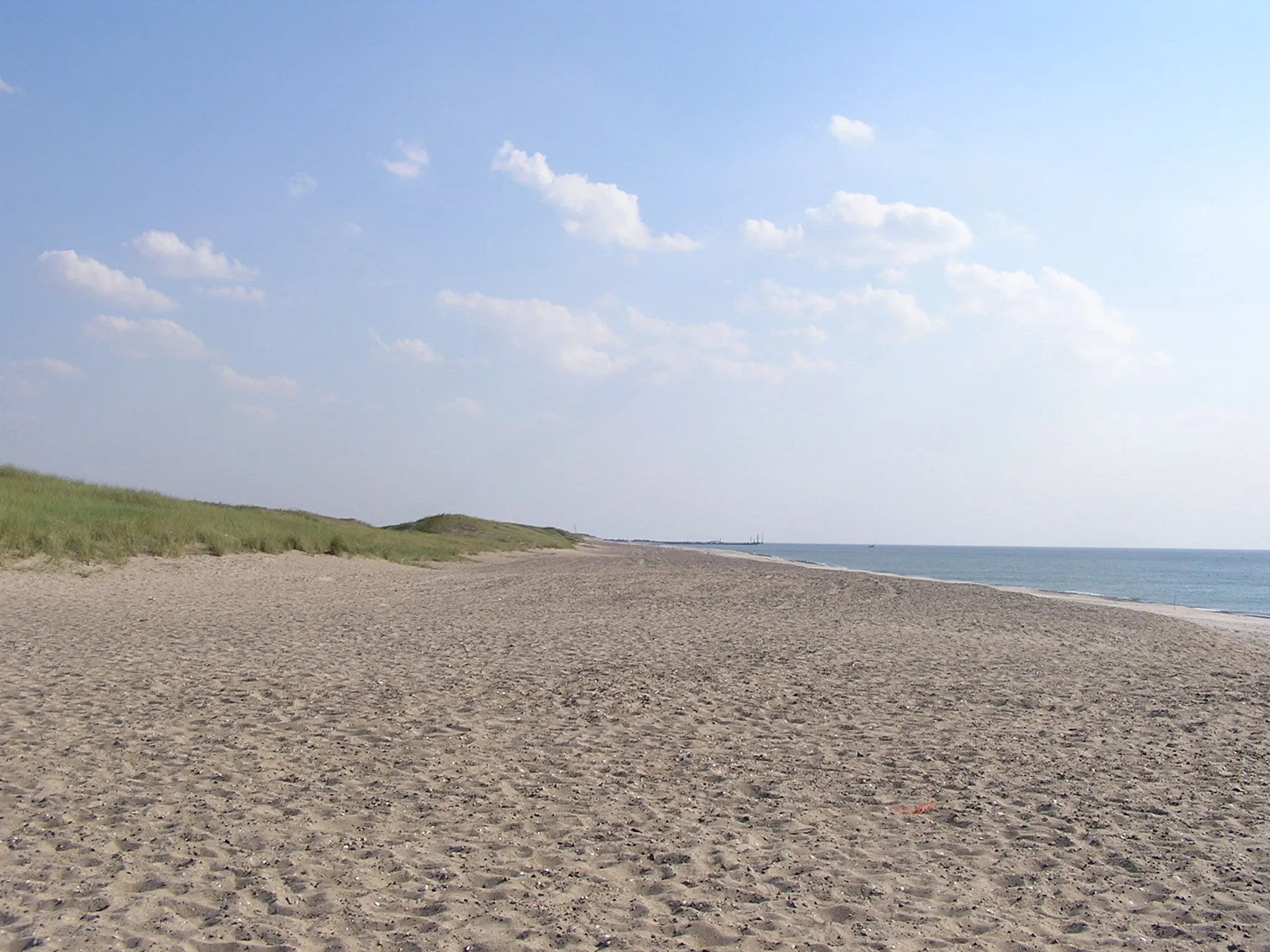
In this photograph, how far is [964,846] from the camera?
18.6 ft

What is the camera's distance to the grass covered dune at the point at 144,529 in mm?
21109

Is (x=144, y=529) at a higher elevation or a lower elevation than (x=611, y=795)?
higher

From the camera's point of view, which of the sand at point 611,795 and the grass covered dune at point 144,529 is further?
the grass covered dune at point 144,529

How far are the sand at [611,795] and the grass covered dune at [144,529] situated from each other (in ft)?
27.5

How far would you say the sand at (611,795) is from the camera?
4535mm

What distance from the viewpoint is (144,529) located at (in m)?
24.9

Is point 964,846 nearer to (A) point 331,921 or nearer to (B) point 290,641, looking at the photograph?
(A) point 331,921

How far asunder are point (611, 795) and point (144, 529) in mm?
22530

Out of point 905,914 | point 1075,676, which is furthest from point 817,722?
point 1075,676

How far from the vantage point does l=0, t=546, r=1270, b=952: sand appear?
454cm

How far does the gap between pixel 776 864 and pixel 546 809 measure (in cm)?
157

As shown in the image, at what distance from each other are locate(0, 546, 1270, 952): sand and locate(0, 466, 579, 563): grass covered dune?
839 centimetres

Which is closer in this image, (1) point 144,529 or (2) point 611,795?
(2) point 611,795

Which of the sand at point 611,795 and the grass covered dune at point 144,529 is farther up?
the grass covered dune at point 144,529
